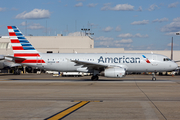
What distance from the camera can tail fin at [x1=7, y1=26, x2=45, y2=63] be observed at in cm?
3812

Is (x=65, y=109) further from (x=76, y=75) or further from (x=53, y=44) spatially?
(x=53, y=44)

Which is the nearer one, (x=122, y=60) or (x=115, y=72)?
(x=115, y=72)

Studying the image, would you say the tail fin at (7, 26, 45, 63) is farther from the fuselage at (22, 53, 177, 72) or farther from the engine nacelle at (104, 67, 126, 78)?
the engine nacelle at (104, 67, 126, 78)

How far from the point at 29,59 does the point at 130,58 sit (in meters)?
15.5

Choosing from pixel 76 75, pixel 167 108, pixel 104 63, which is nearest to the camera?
pixel 167 108

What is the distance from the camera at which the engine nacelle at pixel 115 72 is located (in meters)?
34.3

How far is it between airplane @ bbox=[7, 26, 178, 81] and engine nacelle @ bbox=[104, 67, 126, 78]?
66cm

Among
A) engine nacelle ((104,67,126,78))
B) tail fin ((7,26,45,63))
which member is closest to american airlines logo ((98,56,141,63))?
engine nacelle ((104,67,126,78))

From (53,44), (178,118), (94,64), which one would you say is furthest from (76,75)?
(178,118)

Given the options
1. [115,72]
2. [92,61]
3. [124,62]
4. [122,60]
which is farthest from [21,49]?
[124,62]

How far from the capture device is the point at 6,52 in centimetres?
8056

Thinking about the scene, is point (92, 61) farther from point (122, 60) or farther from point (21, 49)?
point (21, 49)

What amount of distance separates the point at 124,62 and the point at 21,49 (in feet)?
53.0

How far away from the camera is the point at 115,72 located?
34406mm
